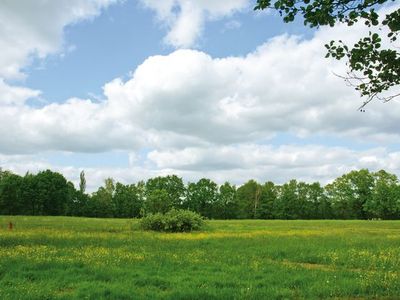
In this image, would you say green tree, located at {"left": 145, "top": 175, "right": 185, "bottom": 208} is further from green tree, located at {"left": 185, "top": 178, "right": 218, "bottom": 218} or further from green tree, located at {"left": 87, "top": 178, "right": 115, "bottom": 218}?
green tree, located at {"left": 87, "top": 178, "right": 115, "bottom": 218}

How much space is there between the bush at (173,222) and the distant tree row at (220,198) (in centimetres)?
7114

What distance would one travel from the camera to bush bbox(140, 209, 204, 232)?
154 ft

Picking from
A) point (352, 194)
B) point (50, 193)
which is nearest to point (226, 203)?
point (352, 194)

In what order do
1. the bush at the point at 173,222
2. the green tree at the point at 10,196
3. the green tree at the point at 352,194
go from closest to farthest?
the bush at the point at 173,222, the green tree at the point at 10,196, the green tree at the point at 352,194

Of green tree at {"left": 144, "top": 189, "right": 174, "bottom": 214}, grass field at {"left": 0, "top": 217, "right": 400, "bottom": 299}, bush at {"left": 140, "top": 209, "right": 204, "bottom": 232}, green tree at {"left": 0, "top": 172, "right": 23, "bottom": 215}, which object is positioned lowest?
grass field at {"left": 0, "top": 217, "right": 400, "bottom": 299}

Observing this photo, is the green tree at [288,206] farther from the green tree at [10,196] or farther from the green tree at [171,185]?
the green tree at [10,196]

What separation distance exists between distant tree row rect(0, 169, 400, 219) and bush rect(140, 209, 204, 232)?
71139 mm

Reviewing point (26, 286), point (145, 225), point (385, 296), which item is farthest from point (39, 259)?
point (145, 225)

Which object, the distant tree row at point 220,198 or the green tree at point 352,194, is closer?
the distant tree row at point 220,198

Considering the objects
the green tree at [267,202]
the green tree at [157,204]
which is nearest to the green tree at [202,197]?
the green tree at [267,202]

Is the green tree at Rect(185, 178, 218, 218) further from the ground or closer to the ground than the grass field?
further from the ground

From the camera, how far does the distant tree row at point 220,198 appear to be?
420ft

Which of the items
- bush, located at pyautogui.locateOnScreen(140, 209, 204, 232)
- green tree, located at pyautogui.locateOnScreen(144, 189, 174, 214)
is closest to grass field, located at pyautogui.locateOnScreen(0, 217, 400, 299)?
bush, located at pyautogui.locateOnScreen(140, 209, 204, 232)

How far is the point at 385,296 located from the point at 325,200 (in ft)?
469
